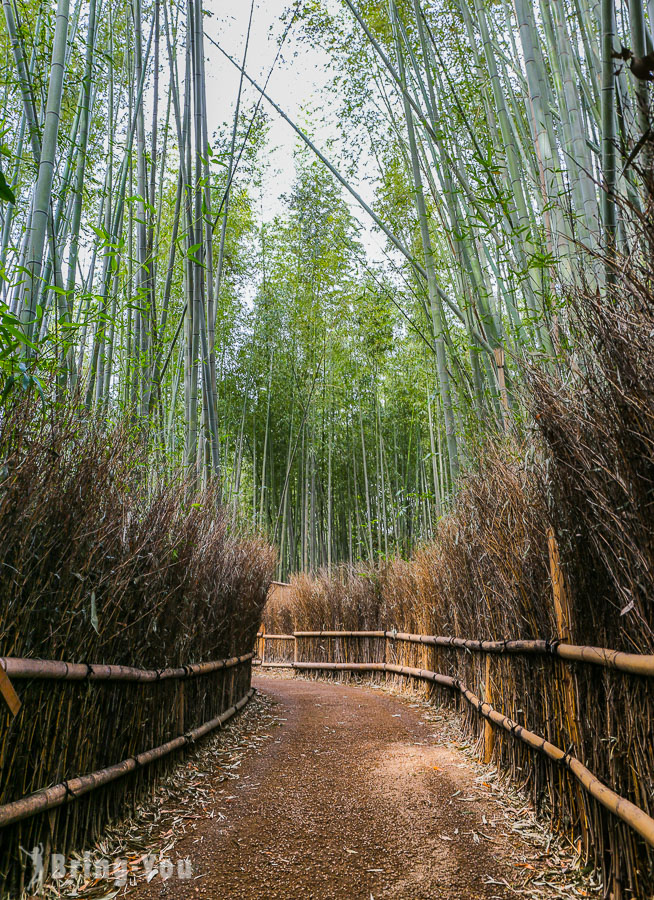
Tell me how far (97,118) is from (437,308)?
3.08 m

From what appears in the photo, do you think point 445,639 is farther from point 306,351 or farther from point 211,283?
point 306,351

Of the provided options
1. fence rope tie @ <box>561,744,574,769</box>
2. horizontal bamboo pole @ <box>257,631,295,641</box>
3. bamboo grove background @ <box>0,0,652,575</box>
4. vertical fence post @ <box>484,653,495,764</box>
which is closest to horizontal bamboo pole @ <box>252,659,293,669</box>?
horizontal bamboo pole @ <box>257,631,295,641</box>

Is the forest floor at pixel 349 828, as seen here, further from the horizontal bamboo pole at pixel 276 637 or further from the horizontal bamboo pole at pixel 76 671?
the horizontal bamboo pole at pixel 276 637

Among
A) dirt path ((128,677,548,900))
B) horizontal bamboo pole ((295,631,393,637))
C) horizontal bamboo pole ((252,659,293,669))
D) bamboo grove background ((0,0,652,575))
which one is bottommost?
horizontal bamboo pole ((252,659,293,669))

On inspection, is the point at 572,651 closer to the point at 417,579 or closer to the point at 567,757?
→ the point at 567,757

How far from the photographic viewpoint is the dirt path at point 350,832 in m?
1.74

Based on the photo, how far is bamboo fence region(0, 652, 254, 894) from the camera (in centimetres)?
150

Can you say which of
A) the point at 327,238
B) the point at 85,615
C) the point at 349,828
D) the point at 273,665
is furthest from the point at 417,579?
the point at 327,238

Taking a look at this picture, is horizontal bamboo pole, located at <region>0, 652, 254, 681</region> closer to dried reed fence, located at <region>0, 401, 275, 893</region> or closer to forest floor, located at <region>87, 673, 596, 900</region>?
dried reed fence, located at <region>0, 401, 275, 893</region>

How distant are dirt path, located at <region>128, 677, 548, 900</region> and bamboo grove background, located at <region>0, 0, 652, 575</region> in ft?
4.98

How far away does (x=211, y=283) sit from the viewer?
432 cm

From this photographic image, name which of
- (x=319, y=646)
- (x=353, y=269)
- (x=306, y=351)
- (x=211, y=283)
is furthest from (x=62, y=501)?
(x=306, y=351)

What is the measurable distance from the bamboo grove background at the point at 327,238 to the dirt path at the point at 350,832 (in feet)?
4.98

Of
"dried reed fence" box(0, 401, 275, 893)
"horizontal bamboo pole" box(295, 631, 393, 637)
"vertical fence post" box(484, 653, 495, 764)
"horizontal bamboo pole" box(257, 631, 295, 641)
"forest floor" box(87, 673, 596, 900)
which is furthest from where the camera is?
"horizontal bamboo pole" box(257, 631, 295, 641)
